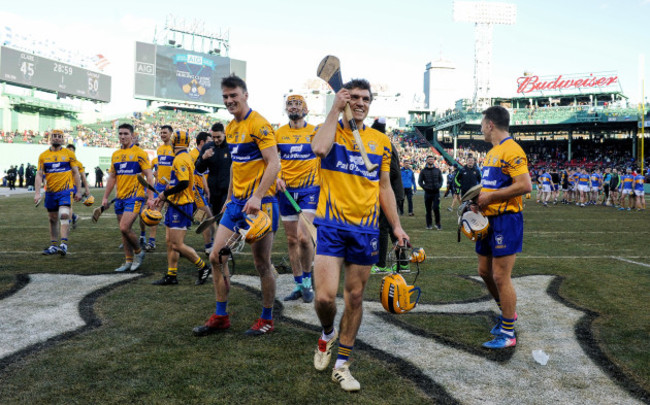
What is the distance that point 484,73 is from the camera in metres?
70.8

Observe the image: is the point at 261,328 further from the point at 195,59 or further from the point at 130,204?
the point at 195,59

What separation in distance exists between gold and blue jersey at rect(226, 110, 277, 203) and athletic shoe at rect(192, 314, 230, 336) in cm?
114

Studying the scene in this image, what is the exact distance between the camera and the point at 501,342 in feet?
14.2

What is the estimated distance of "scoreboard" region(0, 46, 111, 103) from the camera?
175 feet

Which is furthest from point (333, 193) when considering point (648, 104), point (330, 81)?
point (648, 104)

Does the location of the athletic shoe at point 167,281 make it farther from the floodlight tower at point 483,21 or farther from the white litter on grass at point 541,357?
the floodlight tower at point 483,21

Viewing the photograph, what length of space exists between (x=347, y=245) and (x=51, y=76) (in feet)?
217

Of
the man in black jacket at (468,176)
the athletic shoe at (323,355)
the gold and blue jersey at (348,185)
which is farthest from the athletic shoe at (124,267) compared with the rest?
the man in black jacket at (468,176)

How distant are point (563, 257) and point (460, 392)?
6665mm

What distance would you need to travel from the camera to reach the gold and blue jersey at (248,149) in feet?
14.8

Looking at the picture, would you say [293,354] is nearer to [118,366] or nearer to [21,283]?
[118,366]

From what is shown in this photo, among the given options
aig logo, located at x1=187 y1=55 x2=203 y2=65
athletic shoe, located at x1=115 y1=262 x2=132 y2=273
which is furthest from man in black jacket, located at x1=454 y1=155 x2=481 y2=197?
aig logo, located at x1=187 y1=55 x2=203 y2=65

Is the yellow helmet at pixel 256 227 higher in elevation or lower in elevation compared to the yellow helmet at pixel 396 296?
higher

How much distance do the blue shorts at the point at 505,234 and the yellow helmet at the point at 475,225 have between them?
0.07 meters
